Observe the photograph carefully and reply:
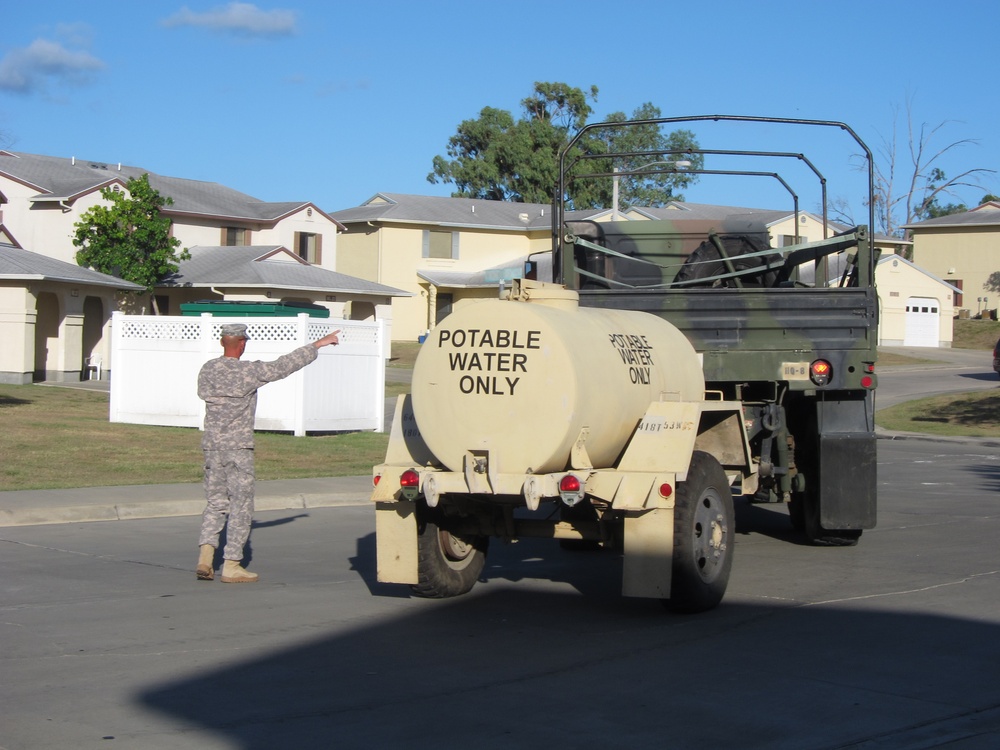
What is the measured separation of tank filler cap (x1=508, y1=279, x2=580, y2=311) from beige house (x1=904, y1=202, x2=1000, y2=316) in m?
62.2

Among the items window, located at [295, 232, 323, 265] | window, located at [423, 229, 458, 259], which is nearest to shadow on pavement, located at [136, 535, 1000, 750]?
window, located at [295, 232, 323, 265]

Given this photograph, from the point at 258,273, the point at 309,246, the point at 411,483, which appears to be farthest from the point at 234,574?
the point at 309,246

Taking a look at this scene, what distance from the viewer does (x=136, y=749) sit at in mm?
5328

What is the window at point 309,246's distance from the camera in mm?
49562

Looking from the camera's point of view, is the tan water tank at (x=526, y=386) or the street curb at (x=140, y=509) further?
the street curb at (x=140, y=509)

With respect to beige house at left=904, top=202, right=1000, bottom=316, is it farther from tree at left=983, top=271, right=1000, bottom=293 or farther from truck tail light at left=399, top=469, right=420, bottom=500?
truck tail light at left=399, top=469, right=420, bottom=500

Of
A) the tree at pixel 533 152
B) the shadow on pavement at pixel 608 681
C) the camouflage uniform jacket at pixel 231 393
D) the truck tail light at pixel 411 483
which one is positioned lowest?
the shadow on pavement at pixel 608 681

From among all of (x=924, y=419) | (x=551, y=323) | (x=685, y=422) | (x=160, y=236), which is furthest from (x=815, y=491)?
(x=160, y=236)

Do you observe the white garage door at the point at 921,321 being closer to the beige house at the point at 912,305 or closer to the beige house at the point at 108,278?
the beige house at the point at 912,305

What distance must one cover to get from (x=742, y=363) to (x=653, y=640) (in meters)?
3.57

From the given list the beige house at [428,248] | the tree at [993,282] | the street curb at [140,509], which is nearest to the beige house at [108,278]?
the beige house at [428,248]

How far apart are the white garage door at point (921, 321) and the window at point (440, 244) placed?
21630mm

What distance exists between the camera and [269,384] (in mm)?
20922

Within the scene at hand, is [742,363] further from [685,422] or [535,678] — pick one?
[535,678]
